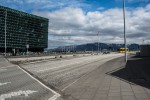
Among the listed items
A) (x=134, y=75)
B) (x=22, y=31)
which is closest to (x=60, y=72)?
(x=134, y=75)

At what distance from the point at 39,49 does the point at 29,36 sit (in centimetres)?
1260

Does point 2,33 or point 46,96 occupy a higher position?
point 2,33

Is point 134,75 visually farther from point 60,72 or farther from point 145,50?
point 145,50

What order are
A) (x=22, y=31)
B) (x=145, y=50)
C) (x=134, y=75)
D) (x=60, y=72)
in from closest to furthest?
(x=134, y=75) → (x=60, y=72) → (x=145, y=50) → (x=22, y=31)

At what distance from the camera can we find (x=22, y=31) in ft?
504

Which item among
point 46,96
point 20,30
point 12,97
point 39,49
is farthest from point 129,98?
point 39,49

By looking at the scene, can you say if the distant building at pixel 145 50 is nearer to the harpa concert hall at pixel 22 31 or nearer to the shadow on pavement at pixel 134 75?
the shadow on pavement at pixel 134 75

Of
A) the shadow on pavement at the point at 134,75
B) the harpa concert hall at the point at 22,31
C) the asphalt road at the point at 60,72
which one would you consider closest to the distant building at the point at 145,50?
the asphalt road at the point at 60,72

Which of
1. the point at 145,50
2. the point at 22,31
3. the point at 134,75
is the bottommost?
the point at 134,75

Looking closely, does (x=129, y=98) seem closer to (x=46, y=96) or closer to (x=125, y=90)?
(x=125, y=90)

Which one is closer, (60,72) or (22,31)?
(60,72)

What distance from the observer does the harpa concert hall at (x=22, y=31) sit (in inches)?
5418

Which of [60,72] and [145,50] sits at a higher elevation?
[145,50]

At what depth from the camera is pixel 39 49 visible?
6639 inches
